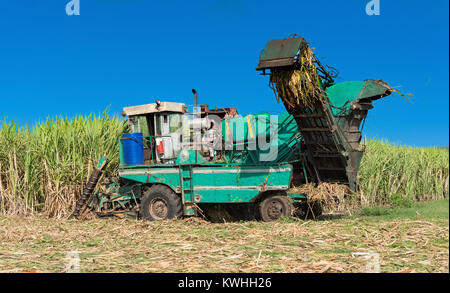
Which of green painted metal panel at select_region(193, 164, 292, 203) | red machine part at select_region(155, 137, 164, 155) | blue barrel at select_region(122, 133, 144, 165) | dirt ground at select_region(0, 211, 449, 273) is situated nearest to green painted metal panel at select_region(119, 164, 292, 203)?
green painted metal panel at select_region(193, 164, 292, 203)

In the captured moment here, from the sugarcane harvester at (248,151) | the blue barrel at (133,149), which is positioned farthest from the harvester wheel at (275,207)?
the blue barrel at (133,149)

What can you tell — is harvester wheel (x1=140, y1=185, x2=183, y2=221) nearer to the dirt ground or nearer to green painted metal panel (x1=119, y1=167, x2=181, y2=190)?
green painted metal panel (x1=119, y1=167, x2=181, y2=190)

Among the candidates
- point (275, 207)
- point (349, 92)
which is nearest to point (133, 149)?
point (275, 207)

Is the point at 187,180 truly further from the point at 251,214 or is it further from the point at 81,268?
the point at 81,268

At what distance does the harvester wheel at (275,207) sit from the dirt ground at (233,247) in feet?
1.17

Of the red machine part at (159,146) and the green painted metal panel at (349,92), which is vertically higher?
the green painted metal panel at (349,92)

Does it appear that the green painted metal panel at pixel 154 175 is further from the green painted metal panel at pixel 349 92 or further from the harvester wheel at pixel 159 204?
the green painted metal panel at pixel 349 92

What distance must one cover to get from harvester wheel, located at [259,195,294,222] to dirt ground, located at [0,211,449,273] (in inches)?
14.1

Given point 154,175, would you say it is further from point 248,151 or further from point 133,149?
point 248,151

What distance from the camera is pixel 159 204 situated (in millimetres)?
10625

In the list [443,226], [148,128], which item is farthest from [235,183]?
[443,226]

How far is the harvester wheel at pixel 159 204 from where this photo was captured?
10404 millimetres

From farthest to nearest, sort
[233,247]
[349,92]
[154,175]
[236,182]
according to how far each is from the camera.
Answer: [154,175], [236,182], [349,92], [233,247]

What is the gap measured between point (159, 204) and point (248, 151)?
8.74 ft
